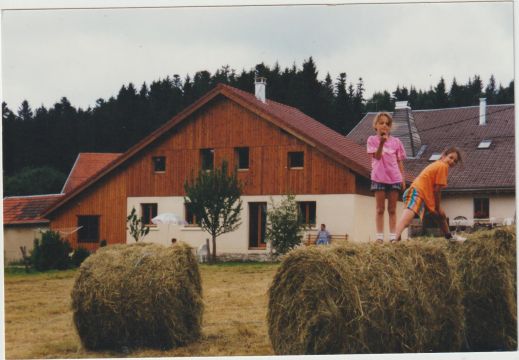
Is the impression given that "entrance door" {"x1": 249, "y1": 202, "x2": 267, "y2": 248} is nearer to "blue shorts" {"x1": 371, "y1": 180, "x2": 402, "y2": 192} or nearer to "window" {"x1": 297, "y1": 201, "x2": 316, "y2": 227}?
"window" {"x1": 297, "y1": 201, "x2": 316, "y2": 227}

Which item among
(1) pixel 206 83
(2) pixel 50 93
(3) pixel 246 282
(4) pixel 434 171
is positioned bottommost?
(3) pixel 246 282

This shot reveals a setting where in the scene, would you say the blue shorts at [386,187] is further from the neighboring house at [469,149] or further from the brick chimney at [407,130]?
the brick chimney at [407,130]

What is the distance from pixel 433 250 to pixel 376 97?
6.10 m

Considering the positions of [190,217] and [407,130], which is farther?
[190,217]

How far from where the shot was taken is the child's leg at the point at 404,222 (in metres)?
7.91

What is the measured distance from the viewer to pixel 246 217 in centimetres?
1783

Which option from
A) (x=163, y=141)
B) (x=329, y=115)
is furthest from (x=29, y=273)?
(x=329, y=115)

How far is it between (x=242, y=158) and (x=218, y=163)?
648 millimetres

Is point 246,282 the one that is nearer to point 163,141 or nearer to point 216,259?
point 216,259

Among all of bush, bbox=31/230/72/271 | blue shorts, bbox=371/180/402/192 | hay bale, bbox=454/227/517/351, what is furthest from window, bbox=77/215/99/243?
hay bale, bbox=454/227/517/351

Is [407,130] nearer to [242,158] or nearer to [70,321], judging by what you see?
[242,158]

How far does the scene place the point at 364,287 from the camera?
7137mm

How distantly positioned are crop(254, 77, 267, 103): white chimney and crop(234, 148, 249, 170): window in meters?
1.30

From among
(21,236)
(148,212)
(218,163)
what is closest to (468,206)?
(21,236)
